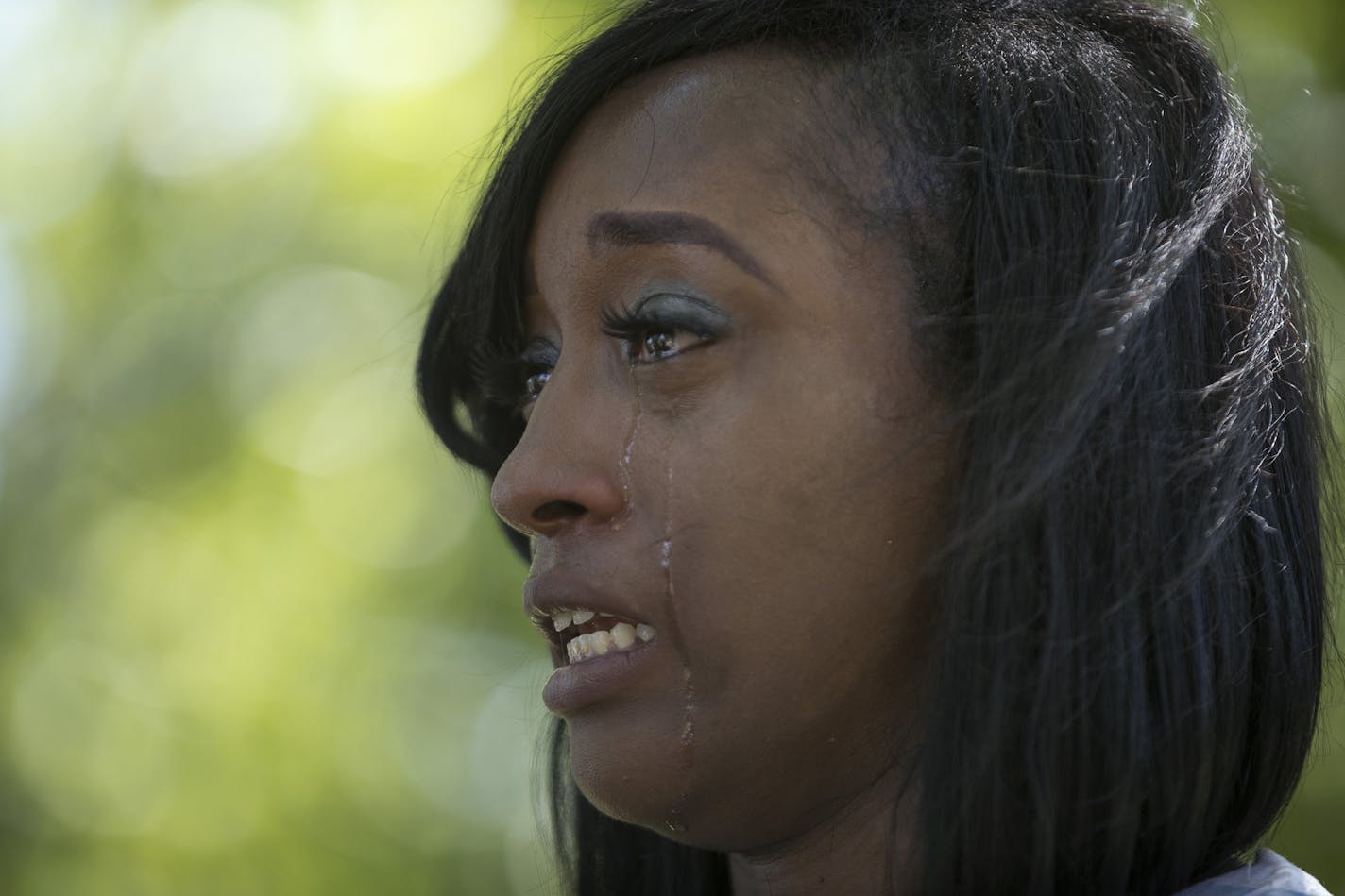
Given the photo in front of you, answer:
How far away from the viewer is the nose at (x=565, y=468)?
6.47 feet

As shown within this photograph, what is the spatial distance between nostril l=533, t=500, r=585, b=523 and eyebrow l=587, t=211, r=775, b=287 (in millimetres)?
347

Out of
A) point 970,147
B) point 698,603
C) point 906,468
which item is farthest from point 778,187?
point 698,603

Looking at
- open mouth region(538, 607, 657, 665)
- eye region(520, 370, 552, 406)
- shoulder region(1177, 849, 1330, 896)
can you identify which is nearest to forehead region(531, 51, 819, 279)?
eye region(520, 370, 552, 406)

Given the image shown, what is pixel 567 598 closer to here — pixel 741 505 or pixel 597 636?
pixel 597 636

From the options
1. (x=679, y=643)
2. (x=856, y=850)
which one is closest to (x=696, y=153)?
(x=679, y=643)

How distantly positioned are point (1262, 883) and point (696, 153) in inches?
44.4

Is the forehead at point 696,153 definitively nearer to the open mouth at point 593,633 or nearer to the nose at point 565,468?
the nose at point 565,468

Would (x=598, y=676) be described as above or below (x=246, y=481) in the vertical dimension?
below

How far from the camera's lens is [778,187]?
1986mm

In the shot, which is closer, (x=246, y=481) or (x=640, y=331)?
(x=640, y=331)

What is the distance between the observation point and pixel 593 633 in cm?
200

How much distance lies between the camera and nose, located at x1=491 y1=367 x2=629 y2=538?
1971mm

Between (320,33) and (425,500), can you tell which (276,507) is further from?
(320,33)

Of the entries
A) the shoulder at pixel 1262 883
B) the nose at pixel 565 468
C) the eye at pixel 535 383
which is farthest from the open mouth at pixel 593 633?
the shoulder at pixel 1262 883
